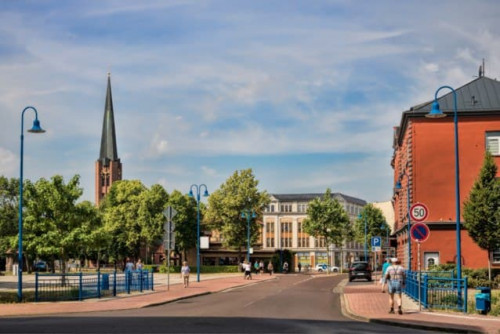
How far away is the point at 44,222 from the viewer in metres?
40.5

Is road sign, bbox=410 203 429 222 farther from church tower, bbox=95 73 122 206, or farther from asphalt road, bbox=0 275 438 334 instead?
church tower, bbox=95 73 122 206

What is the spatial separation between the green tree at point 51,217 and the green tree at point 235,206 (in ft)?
155

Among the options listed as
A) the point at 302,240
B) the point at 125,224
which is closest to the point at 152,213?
the point at 125,224

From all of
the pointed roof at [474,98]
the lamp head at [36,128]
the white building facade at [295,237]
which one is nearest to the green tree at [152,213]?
the pointed roof at [474,98]

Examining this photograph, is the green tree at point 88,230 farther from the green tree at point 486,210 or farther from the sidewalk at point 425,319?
the green tree at point 486,210

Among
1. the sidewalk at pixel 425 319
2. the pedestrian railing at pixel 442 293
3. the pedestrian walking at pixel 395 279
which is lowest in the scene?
the sidewalk at pixel 425 319

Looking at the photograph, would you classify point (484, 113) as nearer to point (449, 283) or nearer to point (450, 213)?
point (450, 213)

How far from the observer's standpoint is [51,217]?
4116 centimetres

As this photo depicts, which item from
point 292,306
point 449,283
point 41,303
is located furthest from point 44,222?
point 449,283

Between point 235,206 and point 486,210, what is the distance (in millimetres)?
50011

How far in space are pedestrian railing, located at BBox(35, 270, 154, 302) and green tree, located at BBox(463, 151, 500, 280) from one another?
19.7 m

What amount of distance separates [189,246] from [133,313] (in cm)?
7098

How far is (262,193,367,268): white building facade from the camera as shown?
141 metres

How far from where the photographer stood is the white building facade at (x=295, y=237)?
463 ft
